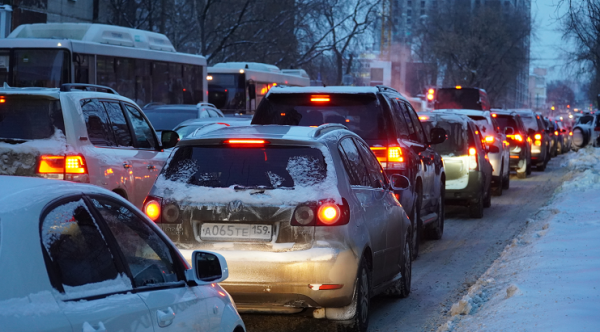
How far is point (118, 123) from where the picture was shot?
10.4 m

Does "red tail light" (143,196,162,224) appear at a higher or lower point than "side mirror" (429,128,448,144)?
lower

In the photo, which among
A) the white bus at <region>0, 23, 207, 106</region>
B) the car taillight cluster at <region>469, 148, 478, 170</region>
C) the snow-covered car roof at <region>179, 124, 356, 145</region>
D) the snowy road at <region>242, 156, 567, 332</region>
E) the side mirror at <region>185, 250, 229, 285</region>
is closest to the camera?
the side mirror at <region>185, 250, 229, 285</region>

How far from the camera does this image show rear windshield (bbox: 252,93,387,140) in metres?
10.1

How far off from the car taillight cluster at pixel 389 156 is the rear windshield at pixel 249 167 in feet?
11.4

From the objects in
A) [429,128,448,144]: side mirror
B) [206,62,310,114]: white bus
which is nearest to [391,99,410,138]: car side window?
[429,128,448,144]: side mirror

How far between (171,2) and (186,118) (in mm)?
28035

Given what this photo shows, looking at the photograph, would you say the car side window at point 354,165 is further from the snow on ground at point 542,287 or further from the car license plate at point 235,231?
the snow on ground at point 542,287

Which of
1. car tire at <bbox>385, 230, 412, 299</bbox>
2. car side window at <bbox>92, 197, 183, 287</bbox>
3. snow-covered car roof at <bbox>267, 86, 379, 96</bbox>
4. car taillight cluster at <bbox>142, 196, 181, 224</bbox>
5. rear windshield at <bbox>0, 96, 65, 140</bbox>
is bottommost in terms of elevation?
car tire at <bbox>385, 230, 412, 299</bbox>

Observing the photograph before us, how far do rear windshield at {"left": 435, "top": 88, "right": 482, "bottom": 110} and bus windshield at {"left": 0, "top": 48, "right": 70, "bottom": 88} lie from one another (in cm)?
2823

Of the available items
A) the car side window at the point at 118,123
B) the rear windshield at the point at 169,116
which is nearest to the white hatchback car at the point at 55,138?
the car side window at the point at 118,123

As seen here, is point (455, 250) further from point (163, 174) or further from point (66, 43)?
point (66, 43)

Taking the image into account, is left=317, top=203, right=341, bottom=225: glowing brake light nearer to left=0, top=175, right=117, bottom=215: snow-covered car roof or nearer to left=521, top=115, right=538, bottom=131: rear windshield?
left=0, top=175, right=117, bottom=215: snow-covered car roof

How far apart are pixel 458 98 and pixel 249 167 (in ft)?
135

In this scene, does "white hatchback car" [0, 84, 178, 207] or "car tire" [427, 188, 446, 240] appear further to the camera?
"car tire" [427, 188, 446, 240]
